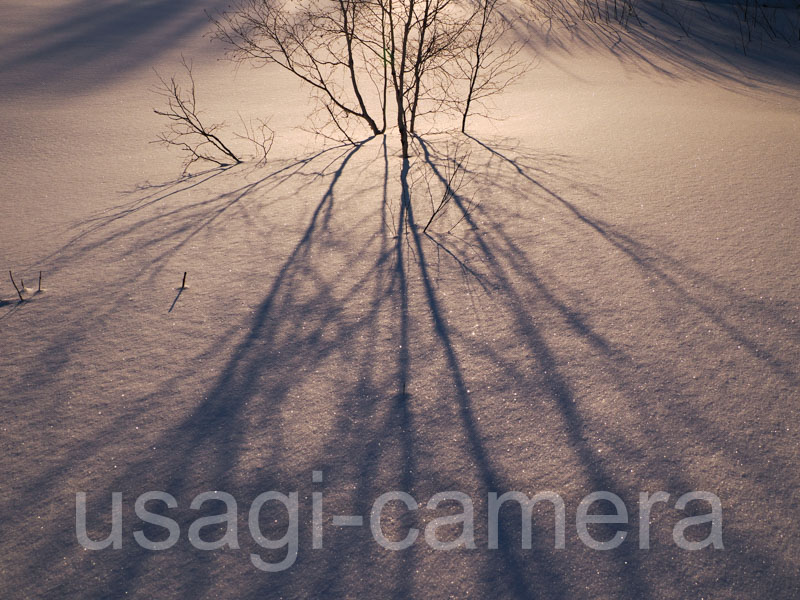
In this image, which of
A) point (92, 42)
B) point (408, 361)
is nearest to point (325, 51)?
point (92, 42)

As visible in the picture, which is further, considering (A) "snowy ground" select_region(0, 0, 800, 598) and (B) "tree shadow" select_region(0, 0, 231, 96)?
(B) "tree shadow" select_region(0, 0, 231, 96)

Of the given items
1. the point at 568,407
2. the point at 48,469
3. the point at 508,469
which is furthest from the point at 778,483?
the point at 48,469

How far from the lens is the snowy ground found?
1.36 metres

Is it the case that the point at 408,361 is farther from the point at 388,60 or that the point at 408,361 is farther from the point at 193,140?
the point at 193,140

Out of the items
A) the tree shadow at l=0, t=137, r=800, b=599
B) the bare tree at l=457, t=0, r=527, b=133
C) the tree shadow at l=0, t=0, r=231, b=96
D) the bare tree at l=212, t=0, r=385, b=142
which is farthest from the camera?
the tree shadow at l=0, t=0, r=231, b=96

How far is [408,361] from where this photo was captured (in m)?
2.04

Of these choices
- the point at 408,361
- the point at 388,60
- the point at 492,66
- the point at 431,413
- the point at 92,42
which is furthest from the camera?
the point at 92,42

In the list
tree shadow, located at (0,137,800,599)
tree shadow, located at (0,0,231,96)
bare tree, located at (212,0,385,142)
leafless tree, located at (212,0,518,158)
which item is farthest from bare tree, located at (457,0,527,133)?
tree shadow, located at (0,0,231,96)

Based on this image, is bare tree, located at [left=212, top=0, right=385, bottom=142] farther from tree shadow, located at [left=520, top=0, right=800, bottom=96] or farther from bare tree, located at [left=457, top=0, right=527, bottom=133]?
tree shadow, located at [left=520, top=0, right=800, bottom=96]

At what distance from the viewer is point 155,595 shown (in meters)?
1.28

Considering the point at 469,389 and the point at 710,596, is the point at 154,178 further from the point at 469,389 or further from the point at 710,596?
the point at 710,596

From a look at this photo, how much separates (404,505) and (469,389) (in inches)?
21.2

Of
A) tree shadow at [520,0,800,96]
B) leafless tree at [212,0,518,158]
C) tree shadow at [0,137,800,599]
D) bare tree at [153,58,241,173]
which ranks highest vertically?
tree shadow at [520,0,800,96]

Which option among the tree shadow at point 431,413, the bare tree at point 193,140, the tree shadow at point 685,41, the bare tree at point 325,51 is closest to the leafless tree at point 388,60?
the bare tree at point 325,51
